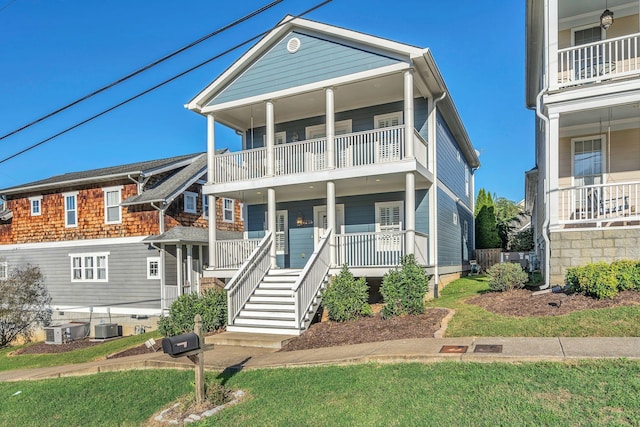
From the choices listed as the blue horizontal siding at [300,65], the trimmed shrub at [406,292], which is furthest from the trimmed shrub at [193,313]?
A: the blue horizontal siding at [300,65]

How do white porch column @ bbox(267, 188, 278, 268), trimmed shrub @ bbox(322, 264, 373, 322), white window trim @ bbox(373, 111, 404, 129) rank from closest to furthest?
trimmed shrub @ bbox(322, 264, 373, 322) < white porch column @ bbox(267, 188, 278, 268) < white window trim @ bbox(373, 111, 404, 129)

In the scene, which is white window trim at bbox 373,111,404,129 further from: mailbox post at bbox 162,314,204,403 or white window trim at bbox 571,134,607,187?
mailbox post at bbox 162,314,204,403

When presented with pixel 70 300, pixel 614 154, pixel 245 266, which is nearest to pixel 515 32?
pixel 614 154

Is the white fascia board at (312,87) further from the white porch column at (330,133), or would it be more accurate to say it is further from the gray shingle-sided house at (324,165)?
the white porch column at (330,133)

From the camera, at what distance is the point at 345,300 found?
987cm

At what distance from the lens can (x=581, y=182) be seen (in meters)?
12.1

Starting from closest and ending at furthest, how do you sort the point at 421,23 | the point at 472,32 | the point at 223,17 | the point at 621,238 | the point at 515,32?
the point at 223,17
the point at 621,238
the point at 421,23
the point at 472,32
the point at 515,32

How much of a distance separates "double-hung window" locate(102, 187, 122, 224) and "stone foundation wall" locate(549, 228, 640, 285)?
1692 cm

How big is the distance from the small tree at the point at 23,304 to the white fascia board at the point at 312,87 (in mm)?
12896

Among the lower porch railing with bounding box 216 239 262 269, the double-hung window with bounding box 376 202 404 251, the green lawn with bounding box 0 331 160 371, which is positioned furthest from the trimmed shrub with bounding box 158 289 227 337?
the double-hung window with bounding box 376 202 404 251

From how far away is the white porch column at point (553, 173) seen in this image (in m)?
9.91

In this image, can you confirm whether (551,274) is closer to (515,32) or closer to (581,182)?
(581,182)

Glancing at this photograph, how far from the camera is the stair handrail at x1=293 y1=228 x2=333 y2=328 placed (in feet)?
31.3

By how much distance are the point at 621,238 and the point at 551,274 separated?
163 cm
